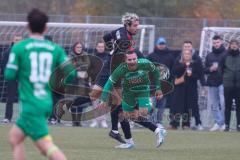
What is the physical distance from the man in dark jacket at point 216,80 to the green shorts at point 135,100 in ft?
16.6

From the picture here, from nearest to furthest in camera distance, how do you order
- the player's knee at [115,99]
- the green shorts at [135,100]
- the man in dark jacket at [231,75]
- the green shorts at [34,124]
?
the green shorts at [34,124], the green shorts at [135,100], the player's knee at [115,99], the man in dark jacket at [231,75]

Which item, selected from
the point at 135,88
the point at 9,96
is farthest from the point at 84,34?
the point at 135,88

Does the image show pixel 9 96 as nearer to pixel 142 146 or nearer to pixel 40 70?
pixel 142 146

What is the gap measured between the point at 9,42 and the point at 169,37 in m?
4.13

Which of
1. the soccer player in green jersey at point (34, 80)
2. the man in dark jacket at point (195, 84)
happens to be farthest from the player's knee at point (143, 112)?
the soccer player in green jersey at point (34, 80)

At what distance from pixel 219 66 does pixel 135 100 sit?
5.16 metres

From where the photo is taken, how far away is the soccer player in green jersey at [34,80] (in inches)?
347

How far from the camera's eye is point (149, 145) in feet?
49.4

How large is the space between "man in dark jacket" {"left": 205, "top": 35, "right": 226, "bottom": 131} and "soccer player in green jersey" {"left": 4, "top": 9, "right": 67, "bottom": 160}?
1083 centimetres

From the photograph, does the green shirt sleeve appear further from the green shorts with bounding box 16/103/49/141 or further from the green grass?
the green grass

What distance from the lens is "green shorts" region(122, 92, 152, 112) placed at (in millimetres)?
14477

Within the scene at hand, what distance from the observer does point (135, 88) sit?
1470 cm

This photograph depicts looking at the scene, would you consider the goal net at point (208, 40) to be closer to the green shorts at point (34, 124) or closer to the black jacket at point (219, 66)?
the black jacket at point (219, 66)

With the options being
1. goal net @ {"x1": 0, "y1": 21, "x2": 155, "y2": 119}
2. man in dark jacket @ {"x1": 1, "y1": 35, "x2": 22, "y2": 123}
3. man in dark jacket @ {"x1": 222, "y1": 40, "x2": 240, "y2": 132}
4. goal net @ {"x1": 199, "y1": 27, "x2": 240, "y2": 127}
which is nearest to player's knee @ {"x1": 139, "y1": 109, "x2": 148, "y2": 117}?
man in dark jacket @ {"x1": 222, "y1": 40, "x2": 240, "y2": 132}
